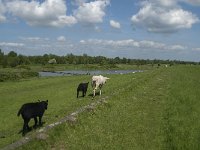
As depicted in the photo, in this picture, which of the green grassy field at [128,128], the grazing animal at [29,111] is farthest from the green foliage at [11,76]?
the grazing animal at [29,111]

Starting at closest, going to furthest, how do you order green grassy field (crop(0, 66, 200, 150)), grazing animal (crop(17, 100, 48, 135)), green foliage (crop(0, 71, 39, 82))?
1. green grassy field (crop(0, 66, 200, 150))
2. grazing animal (crop(17, 100, 48, 135))
3. green foliage (crop(0, 71, 39, 82))

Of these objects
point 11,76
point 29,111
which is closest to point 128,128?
point 29,111

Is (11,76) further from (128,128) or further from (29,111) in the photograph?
(128,128)

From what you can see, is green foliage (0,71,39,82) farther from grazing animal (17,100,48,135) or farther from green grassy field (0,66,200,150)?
grazing animal (17,100,48,135)

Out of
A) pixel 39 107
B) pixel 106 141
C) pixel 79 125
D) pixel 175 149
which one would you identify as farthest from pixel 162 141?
pixel 39 107

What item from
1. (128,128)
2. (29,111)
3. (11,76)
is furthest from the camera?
(11,76)

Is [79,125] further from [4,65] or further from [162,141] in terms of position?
[4,65]

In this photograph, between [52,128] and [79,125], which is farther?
[79,125]

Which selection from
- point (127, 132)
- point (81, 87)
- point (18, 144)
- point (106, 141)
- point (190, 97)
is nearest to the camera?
point (18, 144)

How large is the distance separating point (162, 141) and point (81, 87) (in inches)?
788

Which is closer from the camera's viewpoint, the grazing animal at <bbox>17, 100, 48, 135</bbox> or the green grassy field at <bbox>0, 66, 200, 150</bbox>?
the green grassy field at <bbox>0, 66, 200, 150</bbox>

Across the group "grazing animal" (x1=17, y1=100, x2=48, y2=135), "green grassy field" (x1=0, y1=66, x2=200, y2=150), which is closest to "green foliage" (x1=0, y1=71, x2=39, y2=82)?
"green grassy field" (x1=0, y1=66, x2=200, y2=150)

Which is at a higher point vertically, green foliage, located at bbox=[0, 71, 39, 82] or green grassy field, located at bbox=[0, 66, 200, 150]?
green grassy field, located at bbox=[0, 66, 200, 150]

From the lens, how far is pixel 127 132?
655 inches
